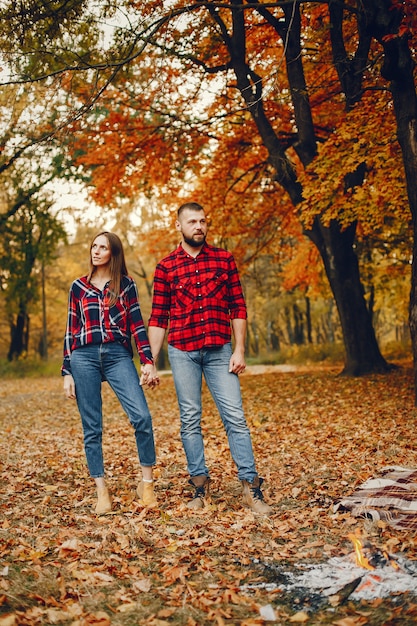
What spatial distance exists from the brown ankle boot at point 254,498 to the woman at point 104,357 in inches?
29.6

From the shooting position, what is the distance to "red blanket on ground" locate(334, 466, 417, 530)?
12.5ft

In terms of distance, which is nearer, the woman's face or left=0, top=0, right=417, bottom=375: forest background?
the woman's face

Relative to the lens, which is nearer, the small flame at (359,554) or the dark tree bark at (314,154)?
the small flame at (359,554)

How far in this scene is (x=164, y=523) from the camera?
4.16 metres

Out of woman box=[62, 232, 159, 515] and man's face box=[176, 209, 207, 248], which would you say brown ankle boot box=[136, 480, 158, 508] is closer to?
woman box=[62, 232, 159, 515]

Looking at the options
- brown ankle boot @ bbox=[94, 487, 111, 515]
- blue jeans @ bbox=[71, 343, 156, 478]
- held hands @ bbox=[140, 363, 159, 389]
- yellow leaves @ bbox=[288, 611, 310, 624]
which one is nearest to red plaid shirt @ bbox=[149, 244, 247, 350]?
held hands @ bbox=[140, 363, 159, 389]

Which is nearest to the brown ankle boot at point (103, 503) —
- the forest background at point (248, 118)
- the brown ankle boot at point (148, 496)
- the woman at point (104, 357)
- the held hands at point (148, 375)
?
the woman at point (104, 357)

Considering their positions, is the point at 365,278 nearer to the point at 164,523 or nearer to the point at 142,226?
the point at 142,226

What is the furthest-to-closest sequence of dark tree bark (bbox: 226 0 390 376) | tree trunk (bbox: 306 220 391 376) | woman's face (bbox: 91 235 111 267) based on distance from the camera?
tree trunk (bbox: 306 220 391 376), dark tree bark (bbox: 226 0 390 376), woman's face (bbox: 91 235 111 267)

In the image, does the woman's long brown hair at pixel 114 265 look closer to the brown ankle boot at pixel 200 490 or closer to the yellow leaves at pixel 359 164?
the brown ankle boot at pixel 200 490

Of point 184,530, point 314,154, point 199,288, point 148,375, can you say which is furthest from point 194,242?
point 314,154

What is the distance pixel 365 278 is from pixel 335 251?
6.94m

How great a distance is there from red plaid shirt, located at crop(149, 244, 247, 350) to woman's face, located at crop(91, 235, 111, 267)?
17.0 inches

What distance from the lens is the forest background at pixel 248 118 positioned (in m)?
6.74
